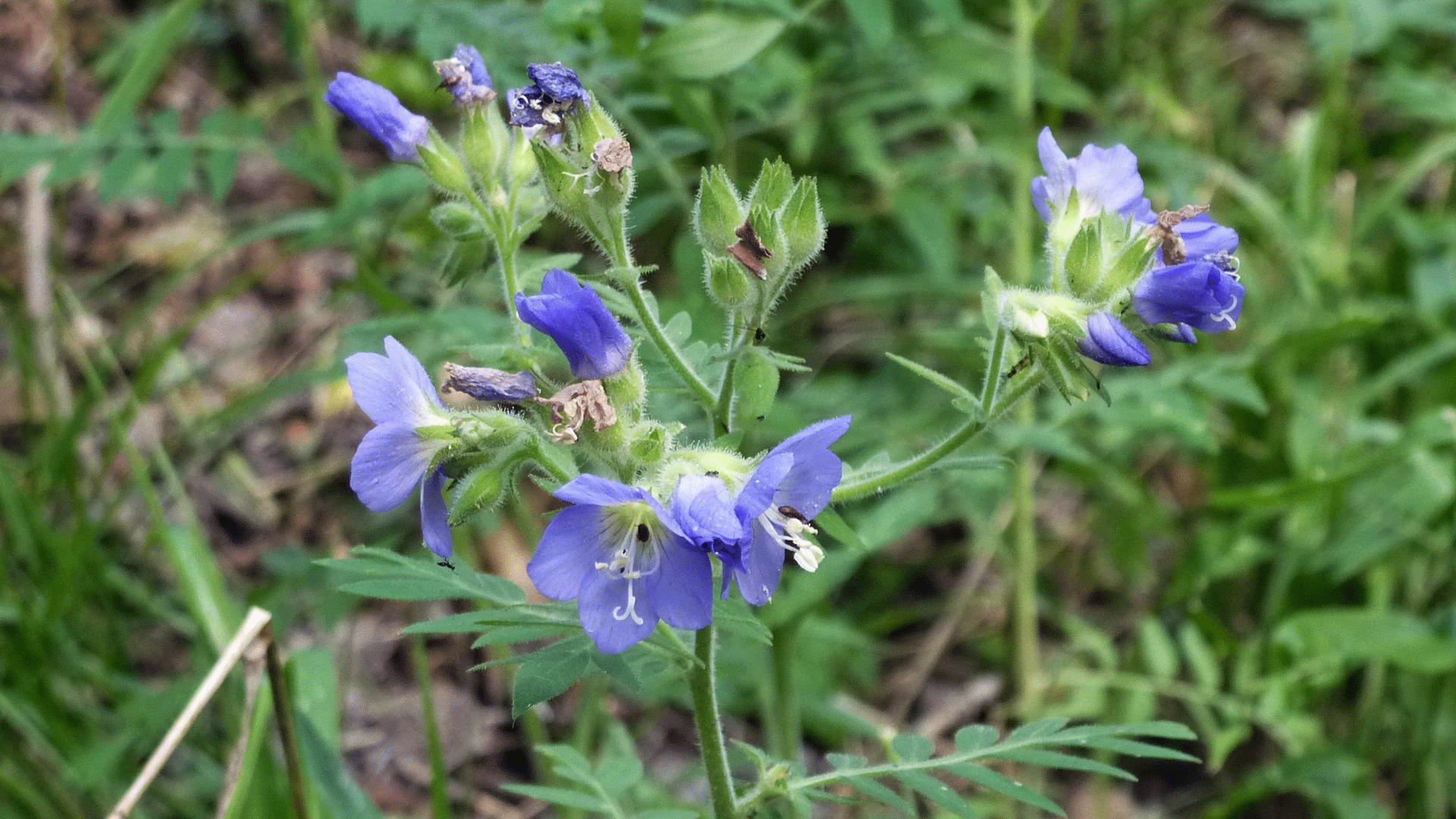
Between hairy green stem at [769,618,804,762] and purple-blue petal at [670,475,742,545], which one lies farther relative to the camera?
hairy green stem at [769,618,804,762]

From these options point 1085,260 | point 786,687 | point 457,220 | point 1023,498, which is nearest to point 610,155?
point 457,220

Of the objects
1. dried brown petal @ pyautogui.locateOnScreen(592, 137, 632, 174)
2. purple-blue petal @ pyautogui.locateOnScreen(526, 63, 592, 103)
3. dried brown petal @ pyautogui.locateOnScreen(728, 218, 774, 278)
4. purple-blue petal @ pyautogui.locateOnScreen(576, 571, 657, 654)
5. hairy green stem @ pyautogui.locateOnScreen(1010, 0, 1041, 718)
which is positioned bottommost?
hairy green stem @ pyautogui.locateOnScreen(1010, 0, 1041, 718)

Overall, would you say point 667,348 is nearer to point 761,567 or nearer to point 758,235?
point 758,235

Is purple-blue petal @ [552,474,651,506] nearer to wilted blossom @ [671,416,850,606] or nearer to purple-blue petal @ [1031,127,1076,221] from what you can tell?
wilted blossom @ [671,416,850,606]

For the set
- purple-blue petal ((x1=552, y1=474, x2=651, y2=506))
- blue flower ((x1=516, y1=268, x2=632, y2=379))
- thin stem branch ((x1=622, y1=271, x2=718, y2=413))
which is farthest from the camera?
thin stem branch ((x1=622, y1=271, x2=718, y2=413))

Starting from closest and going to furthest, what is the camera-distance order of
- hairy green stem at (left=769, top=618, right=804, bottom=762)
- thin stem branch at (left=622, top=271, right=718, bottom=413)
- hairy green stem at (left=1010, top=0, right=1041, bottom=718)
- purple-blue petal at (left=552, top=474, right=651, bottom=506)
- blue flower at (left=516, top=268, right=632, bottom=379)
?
purple-blue petal at (left=552, top=474, right=651, bottom=506) < blue flower at (left=516, top=268, right=632, bottom=379) < thin stem branch at (left=622, top=271, right=718, bottom=413) < hairy green stem at (left=769, top=618, right=804, bottom=762) < hairy green stem at (left=1010, top=0, right=1041, bottom=718)

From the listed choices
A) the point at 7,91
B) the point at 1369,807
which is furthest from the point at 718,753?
the point at 7,91

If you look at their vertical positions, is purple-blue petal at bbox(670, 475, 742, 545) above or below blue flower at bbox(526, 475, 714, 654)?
above

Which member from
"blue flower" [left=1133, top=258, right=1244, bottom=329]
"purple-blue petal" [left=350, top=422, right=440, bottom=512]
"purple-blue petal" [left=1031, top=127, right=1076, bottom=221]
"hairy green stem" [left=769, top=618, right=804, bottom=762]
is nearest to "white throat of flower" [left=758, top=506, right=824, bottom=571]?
"purple-blue petal" [left=350, top=422, right=440, bottom=512]
